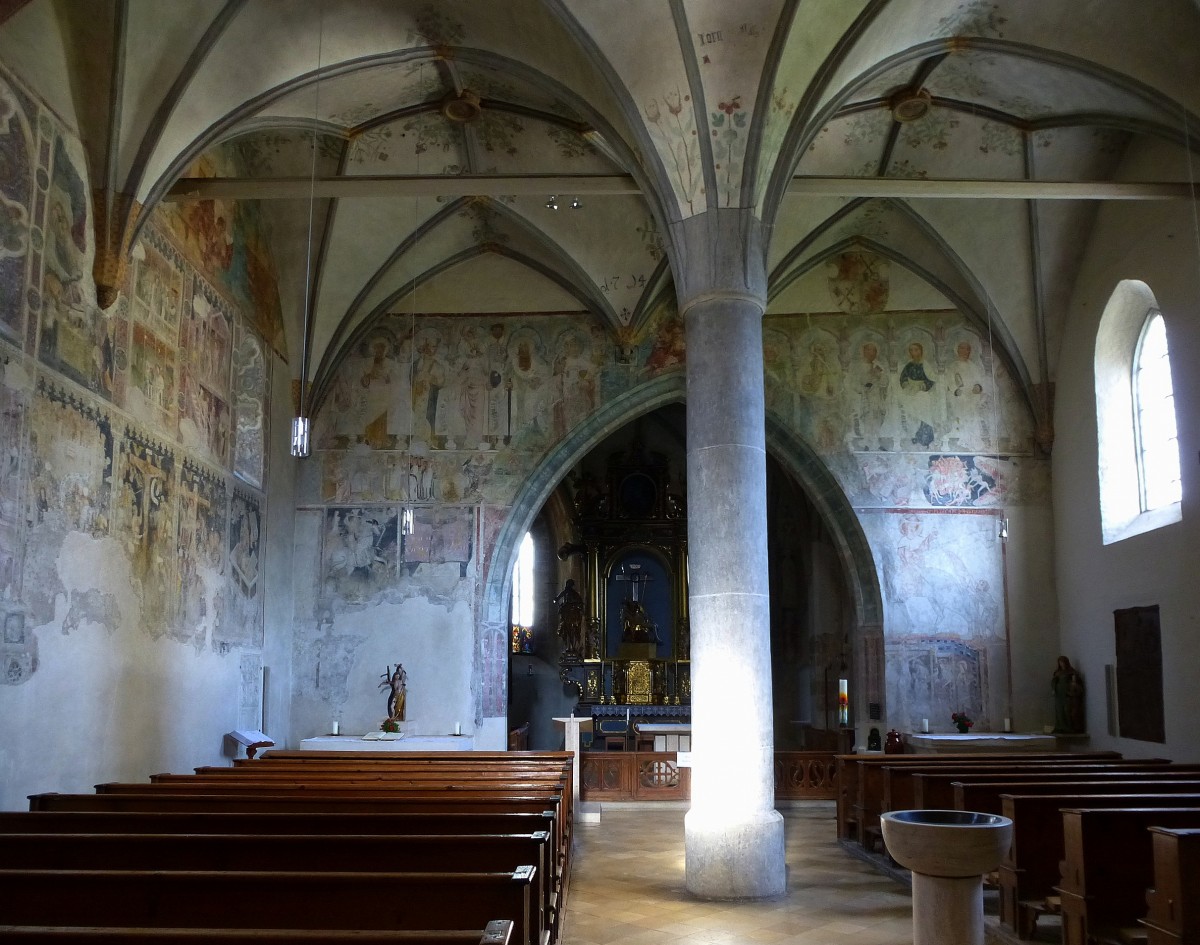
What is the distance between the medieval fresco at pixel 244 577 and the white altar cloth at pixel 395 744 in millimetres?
1685

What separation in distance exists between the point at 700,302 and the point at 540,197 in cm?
614

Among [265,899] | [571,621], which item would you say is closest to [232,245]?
[571,621]

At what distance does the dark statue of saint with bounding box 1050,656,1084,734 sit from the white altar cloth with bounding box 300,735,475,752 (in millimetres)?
8465

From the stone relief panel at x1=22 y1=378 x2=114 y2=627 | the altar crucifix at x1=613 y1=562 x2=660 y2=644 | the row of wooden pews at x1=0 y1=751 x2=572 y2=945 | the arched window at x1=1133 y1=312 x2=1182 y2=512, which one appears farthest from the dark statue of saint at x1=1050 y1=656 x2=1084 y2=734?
the stone relief panel at x1=22 y1=378 x2=114 y2=627

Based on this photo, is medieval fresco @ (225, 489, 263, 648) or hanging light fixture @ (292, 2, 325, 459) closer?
hanging light fixture @ (292, 2, 325, 459)

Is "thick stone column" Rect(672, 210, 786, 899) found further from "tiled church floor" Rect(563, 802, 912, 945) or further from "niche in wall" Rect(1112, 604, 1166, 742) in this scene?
"niche in wall" Rect(1112, 604, 1166, 742)

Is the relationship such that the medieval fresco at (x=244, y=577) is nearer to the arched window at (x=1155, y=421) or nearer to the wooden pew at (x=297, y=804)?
the wooden pew at (x=297, y=804)

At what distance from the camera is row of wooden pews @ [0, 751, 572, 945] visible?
14.0 ft

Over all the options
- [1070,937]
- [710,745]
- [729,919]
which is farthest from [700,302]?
[1070,937]

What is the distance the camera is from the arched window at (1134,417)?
46.1 feet

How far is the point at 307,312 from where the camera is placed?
16.1 meters

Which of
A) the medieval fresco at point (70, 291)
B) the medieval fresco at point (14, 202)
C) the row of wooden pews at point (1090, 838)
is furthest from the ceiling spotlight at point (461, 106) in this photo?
the row of wooden pews at point (1090, 838)

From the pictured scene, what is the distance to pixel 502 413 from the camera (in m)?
17.3

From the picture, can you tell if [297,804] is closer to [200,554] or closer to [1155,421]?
[200,554]
